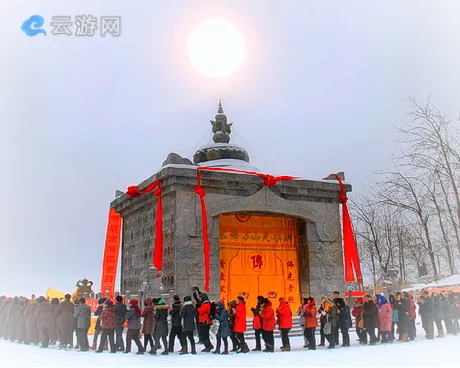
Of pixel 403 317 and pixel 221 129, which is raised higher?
pixel 221 129

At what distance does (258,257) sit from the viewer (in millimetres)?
14414

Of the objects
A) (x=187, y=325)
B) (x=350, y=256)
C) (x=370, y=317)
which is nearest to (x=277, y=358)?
(x=187, y=325)

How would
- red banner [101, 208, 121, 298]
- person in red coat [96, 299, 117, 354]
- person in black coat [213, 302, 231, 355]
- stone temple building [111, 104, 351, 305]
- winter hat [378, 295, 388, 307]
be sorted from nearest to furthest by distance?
person in black coat [213, 302, 231, 355] → person in red coat [96, 299, 117, 354] → winter hat [378, 295, 388, 307] → stone temple building [111, 104, 351, 305] → red banner [101, 208, 121, 298]

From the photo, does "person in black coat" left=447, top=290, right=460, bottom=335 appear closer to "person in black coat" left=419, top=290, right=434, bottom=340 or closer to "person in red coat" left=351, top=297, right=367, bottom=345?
"person in black coat" left=419, top=290, right=434, bottom=340

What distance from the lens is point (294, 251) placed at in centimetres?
1502

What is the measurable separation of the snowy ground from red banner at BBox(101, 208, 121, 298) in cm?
503

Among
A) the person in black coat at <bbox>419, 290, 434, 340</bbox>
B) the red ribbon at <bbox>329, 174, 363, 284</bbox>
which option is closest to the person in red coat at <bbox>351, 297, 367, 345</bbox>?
the person in black coat at <bbox>419, 290, 434, 340</bbox>

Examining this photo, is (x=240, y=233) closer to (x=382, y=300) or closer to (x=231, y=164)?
(x=231, y=164)

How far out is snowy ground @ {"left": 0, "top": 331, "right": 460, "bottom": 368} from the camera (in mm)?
7871

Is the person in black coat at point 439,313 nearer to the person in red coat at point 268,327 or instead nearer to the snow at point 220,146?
the person in red coat at point 268,327

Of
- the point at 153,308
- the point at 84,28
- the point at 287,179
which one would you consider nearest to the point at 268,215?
the point at 287,179

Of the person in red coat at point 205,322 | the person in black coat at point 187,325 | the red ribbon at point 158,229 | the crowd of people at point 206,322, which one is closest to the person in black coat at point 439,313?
the crowd of people at point 206,322

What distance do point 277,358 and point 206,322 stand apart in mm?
1868

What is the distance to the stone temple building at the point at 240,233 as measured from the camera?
1286 cm
